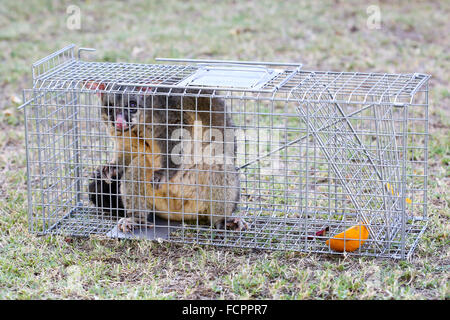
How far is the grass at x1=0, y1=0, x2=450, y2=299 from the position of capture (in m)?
4.59

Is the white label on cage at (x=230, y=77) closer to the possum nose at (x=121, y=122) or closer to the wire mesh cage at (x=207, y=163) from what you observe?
the wire mesh cage at (x=207, y=163)

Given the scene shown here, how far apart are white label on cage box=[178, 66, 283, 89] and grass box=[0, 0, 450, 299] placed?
1325 mm

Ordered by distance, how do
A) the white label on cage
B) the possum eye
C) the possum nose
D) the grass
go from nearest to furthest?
the grass
the white label on cage
the possum nose
the possum eye

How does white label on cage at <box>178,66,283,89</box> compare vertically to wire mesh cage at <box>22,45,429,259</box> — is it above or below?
above

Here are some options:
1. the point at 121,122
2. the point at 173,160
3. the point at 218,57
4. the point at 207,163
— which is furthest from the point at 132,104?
the point at 218,57

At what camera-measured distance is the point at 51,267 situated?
16.2 feet

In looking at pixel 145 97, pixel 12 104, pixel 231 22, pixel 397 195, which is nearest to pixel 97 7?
pixel 231 22

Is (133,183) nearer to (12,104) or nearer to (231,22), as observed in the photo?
(12,104)

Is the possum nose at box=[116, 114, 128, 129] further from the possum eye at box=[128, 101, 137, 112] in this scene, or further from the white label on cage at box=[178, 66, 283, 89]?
the white label on cage at box=[178, 66, 283, 89]

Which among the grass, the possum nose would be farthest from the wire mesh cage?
the grass

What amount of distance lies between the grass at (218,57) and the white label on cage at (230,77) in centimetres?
133

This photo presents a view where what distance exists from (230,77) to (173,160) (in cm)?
84

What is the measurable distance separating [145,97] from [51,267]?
1.56 metres

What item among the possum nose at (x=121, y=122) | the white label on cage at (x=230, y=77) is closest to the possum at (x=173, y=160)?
the possum nose at (x=121, y=122)
